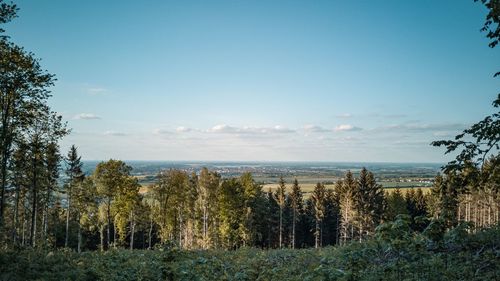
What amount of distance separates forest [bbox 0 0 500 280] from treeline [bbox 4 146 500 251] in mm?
200

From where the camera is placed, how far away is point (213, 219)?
163 feet

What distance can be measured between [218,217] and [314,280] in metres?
41.8

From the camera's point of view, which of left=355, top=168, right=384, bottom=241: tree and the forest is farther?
left=355, top=168, right=384, bottom=241: tree

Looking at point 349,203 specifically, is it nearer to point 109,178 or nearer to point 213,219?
point 213,219

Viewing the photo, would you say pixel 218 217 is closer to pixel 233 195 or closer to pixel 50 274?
pixel 233 195

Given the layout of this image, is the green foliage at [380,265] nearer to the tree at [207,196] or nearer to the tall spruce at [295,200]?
the tree at [207,196]

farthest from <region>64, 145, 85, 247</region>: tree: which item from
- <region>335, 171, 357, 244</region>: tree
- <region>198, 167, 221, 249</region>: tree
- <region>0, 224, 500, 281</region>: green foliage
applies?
<region>335, 171, 357, 244</region>: tree

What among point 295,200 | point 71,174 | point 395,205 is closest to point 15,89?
point 71,174

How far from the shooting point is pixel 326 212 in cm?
7069

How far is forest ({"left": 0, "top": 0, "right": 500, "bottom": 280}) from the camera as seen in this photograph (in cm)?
852

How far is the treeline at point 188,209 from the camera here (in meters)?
39.1

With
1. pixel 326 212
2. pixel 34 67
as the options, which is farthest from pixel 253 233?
pixel 34 67

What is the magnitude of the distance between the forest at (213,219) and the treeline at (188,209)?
200 mm

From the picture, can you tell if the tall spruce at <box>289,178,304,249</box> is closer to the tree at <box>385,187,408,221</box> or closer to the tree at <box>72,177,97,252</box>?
the tree at <box>385,187,408,221</box>
